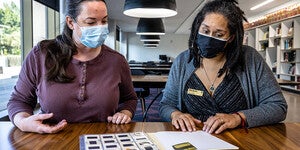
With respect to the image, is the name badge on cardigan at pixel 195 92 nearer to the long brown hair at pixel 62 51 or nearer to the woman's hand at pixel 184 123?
the woman's hand at pixel 184 123

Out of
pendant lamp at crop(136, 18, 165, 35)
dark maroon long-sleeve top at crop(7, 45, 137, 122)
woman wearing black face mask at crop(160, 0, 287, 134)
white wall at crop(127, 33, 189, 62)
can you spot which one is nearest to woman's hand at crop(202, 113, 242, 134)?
woman wearing black face mask at crop(160, 0, 287, 134)

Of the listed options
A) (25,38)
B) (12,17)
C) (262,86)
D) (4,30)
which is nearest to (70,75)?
(262,86)

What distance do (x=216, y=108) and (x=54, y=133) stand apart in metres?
0.86

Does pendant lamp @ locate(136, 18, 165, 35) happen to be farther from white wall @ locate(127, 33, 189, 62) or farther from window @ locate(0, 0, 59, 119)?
white wall @ locate(127, 33, 189, 62)

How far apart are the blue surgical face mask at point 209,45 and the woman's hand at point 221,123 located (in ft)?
1.39

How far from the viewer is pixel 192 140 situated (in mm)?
1029

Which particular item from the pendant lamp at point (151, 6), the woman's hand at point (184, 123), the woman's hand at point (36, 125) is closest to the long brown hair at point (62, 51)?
the woman's hand at point (36, 125)

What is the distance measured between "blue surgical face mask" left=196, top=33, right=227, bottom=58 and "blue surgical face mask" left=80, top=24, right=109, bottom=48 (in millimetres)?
541

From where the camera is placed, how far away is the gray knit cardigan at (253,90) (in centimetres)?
132

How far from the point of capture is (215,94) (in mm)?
1521

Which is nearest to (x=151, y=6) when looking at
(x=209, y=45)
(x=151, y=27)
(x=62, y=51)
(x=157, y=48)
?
(x=209, y=45)

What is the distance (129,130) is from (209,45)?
26.2 inches

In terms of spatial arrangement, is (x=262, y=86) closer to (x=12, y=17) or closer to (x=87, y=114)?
(x=87, y=114)

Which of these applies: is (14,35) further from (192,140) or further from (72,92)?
(192,140)
